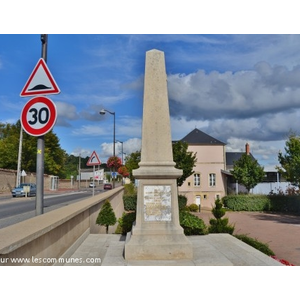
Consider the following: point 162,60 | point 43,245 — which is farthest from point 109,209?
point 43,245

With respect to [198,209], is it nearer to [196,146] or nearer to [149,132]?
[196,146]

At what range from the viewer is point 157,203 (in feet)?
21.9

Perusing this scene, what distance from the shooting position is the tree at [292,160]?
2817 cm

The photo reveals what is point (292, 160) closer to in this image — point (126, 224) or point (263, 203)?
point (263, 203)

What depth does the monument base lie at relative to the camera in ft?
20.5

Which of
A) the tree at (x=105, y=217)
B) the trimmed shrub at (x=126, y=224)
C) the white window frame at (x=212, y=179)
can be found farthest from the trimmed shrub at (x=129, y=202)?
the white window frame at (x=212, y=179)

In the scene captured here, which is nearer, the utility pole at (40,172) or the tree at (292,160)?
the utility pole at (40,172)

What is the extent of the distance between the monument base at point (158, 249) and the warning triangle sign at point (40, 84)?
3.24 m

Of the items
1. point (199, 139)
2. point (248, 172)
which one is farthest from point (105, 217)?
point (199, 139)

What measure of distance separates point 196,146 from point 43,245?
3841cm

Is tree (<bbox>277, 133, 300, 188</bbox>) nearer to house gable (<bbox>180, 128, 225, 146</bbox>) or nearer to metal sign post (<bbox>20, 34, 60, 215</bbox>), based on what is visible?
house gable (<bbox>180, 128, 225, 146</bbox>)

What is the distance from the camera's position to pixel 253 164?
1345 inches

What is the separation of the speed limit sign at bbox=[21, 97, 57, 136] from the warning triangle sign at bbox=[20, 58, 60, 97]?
0.13m

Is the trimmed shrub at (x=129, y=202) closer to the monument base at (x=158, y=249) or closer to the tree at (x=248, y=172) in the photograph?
the tree at (x=248, y=172)
